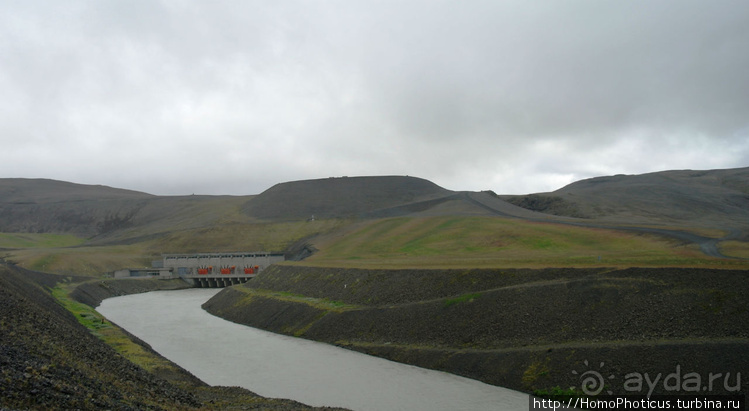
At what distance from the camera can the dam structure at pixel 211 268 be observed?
367 feet

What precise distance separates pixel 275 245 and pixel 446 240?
5264 cm

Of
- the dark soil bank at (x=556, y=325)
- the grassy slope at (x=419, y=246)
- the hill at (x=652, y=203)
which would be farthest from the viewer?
the hill at (x=652, y=203)

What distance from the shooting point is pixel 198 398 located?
24.9 m

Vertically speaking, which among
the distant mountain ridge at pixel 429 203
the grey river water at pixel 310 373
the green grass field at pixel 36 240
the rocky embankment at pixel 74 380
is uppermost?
the distant mountain ridge at pixel 429 203

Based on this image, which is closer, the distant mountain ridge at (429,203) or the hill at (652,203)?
the distant mountain ridge at (429,203)

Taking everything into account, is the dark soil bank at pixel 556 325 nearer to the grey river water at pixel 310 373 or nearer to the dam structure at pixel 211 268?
the grey river water at pixel 310 373

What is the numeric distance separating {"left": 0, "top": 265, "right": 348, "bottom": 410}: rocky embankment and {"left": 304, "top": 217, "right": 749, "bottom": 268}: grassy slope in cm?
2477

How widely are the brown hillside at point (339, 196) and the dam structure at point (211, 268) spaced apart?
3033 centimetres

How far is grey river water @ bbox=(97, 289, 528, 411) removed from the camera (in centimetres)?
2781

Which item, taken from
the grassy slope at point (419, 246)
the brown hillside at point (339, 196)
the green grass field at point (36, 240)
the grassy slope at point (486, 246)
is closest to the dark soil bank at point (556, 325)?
the grassy slope at point (419, 246)

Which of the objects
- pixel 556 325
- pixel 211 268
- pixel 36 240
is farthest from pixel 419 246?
pixel 36 240

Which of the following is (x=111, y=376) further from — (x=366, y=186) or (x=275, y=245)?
(x=366, y=186)

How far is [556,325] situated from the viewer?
31.8m

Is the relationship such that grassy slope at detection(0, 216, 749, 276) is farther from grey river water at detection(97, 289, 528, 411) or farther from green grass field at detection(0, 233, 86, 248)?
grey river water at detection(97, 289, 528, 411)
